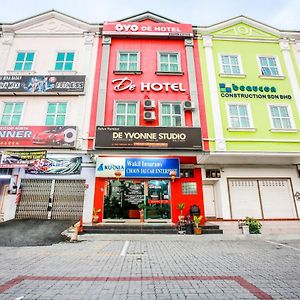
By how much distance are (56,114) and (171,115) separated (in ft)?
22.6

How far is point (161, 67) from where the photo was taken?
44.7 feet

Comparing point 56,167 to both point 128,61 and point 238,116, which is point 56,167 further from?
point 238,116

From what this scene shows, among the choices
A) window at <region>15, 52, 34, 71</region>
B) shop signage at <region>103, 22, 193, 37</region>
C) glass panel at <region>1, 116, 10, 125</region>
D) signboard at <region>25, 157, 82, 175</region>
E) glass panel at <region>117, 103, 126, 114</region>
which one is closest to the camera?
signboard at <region>25, 157, 82, 175</region>

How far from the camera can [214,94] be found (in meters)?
12.5

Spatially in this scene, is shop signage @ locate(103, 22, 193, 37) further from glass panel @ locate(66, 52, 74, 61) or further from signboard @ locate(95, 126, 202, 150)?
signboard @ locate(95, 126, 202, 150)

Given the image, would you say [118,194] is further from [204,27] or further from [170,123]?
[204,27]

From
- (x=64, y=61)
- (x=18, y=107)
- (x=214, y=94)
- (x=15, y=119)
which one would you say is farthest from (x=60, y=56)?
(x=214, y=94)

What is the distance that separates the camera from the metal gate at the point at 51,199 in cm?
1124

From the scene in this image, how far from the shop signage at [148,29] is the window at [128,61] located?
1.48 meters

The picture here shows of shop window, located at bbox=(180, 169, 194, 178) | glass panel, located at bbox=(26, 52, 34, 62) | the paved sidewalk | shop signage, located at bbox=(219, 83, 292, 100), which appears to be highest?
glass panel, located at bbox=(26, 52, 34, 62)

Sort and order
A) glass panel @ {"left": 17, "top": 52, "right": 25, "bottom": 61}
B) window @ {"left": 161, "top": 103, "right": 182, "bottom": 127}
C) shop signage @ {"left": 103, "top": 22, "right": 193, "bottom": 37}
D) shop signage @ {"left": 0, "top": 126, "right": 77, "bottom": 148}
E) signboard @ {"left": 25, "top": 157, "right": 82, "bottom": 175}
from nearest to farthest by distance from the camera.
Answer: shop signage @ {"left": 0, "top": 126, "right": 77, "bottom": 148}, signboard @ {"left": 25, "top": 157, "right": 82, "bottom": 175}, window @ {"left": 161, "top": 103, "right": 182, "bottom": 127}, glass panel @ {"left": 17, "top": 52, "right": 25, "bottom": 61}, shop signage @ {"left": 103, "top": 22, "right": 193, "bottom": 37}

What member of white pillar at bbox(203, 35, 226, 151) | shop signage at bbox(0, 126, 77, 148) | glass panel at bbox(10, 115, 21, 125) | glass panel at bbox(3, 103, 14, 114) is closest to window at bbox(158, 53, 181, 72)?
white pillar at bbox(203, 35, 226, 151)

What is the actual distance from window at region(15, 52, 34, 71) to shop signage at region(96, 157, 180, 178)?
7855 millimetres

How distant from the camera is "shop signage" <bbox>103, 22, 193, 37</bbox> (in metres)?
14.1
